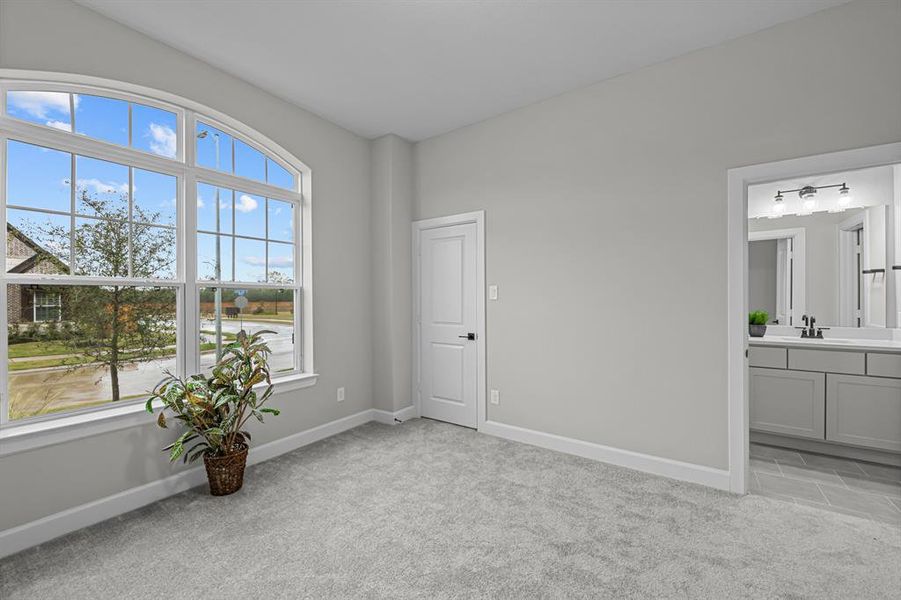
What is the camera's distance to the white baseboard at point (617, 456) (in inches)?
104

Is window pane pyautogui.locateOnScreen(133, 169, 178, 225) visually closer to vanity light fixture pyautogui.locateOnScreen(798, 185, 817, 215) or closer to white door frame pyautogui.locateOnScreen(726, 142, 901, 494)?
white door frame pyautogui.locateOnScreen(726, 142, 901, 494)

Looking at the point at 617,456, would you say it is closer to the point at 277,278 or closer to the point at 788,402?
the point at 788,402

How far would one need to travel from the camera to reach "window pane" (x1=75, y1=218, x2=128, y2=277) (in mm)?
2302

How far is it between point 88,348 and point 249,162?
170cm

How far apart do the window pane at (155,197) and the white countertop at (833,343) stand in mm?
4593

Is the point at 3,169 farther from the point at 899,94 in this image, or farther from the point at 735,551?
the point at 899,94

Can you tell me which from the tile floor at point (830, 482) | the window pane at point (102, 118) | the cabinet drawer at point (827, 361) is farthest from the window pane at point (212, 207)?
the cabinet drawer at point (827, 361)

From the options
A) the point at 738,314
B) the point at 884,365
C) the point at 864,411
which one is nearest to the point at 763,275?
the point at 884,365

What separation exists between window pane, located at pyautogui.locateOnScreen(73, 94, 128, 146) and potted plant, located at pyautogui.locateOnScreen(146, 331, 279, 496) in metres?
1.44

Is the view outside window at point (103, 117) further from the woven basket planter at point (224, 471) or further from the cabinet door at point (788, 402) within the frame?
the cabinet door at point (788, 402)

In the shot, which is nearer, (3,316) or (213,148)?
(3,316)

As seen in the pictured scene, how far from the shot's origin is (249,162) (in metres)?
3.19

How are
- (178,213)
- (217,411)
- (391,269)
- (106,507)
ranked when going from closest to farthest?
1. (106,507)
2. (217,411)
3. (178,213)
4. (391,269)

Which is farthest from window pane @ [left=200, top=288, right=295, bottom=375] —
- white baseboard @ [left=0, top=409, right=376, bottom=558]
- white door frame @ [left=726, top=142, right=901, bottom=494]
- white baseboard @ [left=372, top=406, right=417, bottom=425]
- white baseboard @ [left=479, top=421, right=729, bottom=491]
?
white door frame @ [left=726, top=142, right=901, bottom=494]
